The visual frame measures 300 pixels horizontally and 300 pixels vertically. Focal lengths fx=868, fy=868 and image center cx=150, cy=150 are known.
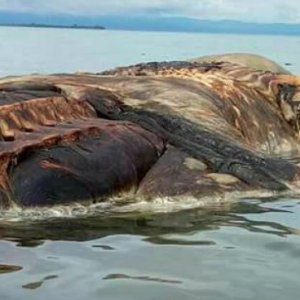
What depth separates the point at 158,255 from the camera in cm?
492

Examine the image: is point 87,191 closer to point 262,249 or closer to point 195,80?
point 262,249

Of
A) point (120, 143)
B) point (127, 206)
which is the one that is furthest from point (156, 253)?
point (120, 143)

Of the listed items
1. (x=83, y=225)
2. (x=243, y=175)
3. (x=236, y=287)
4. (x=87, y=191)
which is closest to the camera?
(x=236, y=287)

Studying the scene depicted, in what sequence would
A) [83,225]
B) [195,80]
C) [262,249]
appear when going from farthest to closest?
1. [195,80]
2. [83,225]
3. [262,249]

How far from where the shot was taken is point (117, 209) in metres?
6.12

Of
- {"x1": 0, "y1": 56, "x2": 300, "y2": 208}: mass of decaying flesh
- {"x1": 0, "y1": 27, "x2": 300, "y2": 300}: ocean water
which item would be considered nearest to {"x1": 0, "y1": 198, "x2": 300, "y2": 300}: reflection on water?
{"x1": 0, "y1": 27, "x2": 300, "y2": 300}: ocean water

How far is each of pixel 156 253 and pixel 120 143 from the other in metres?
1.65

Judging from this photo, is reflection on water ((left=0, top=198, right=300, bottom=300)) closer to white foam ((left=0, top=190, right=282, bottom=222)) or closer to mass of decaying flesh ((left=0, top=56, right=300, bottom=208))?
white foam ((left=0, top=190, right=282, bottom=222))

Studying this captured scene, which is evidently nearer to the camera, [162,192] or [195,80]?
[162,192]

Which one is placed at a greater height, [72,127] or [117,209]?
[72,127]

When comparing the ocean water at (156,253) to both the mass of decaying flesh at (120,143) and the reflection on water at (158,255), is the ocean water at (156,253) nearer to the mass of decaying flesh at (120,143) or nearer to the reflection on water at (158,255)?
the reflection on water at (158,255)

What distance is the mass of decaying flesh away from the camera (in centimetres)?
593

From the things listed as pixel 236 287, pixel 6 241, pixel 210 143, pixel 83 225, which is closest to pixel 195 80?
pixel 210 143

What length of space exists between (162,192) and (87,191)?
0.63 m
